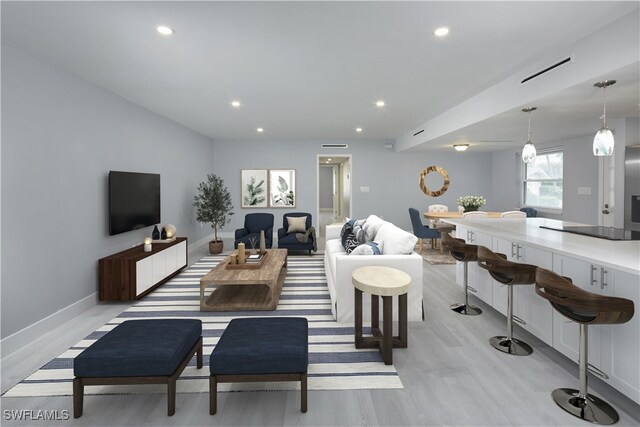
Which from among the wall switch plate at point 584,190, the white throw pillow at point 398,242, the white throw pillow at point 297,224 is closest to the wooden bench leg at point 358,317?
the white throw pillow at point 398,242

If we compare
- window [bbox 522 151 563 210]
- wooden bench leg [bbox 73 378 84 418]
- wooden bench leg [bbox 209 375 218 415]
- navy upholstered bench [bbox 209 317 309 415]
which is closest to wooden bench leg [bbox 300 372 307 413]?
navy upholstered bench [bbox 209 317 309 415]

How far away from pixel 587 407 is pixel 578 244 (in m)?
1.14

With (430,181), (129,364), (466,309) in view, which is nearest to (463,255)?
(466,309)

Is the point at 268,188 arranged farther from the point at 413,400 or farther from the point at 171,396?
the point at 413,400

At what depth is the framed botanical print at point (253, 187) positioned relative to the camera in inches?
345

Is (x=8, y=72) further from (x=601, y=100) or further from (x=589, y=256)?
(x=601, y=100)

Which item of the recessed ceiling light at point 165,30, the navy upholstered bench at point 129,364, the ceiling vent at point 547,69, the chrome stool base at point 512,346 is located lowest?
the chrome stool base at point 512,346

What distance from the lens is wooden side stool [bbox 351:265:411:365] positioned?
99.7 inches

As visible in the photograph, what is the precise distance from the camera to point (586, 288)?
225 centimetres

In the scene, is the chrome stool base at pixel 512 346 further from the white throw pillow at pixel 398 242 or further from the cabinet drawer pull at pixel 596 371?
the white throw pillow at pixel 398 242

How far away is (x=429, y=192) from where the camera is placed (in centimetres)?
900

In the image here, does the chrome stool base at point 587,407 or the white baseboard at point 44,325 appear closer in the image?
the chrome stool base at point 587,407

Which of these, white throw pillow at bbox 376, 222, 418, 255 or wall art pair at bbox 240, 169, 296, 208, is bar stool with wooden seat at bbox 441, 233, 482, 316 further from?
wall art pair at bbox 240, 169, 296, 208

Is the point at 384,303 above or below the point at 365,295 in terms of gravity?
above
